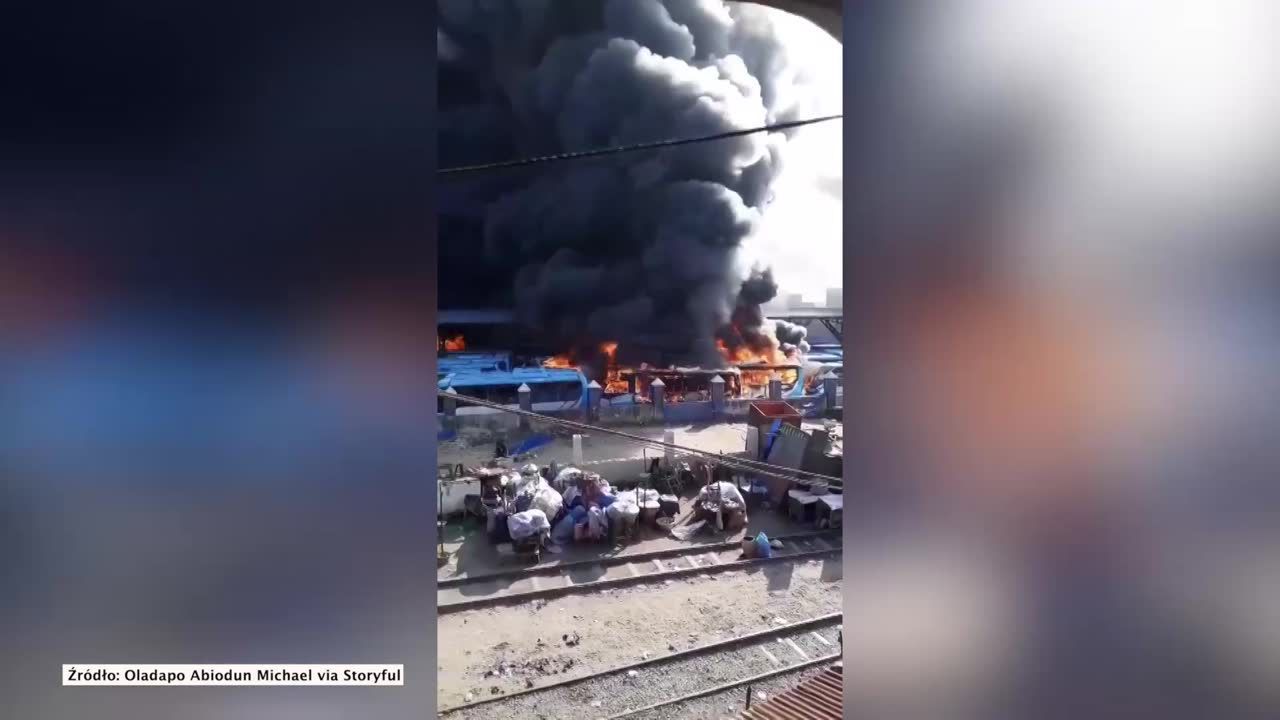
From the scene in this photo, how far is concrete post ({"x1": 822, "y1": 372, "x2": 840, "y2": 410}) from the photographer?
299 inches

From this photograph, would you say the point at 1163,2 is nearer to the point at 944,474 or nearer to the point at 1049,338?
the point at 1049,338

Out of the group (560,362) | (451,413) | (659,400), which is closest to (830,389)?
(659,400)

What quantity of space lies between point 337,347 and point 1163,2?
1.39 m

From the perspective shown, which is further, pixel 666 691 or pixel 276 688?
pixel 666 691

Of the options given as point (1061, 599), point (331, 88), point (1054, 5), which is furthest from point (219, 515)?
point (1054, 5)

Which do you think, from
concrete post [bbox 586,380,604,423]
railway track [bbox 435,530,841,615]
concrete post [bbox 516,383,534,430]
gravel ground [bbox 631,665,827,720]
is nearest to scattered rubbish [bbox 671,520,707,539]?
railway track [bbox 435,530,841,615]

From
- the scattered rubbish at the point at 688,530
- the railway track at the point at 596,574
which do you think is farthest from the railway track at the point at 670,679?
the scattered rubbish at the point at 688,530

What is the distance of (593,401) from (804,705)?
4.80 m

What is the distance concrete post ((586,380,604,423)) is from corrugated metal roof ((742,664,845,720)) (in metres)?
4.64

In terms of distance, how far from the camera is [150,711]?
1.01m

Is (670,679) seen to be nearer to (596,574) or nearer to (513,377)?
(596,574)

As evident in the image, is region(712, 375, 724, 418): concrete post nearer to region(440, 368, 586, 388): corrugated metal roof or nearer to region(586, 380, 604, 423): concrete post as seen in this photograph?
region(586, 380, 604, 423): concrete post

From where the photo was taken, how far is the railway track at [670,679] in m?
2.92

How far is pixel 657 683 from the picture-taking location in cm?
315
